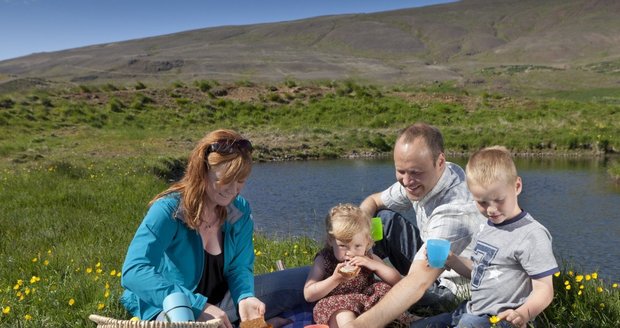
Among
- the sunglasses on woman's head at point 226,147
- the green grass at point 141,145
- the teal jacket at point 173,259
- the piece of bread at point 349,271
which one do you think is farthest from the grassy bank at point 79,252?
the sunglasses on woman's head at point 226,147

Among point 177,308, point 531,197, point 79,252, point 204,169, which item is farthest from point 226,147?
point 531,197

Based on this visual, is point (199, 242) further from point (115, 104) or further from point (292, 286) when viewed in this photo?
point (115, 104)

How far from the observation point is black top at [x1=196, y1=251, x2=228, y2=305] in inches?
147

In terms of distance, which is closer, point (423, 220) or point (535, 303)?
point (535, 303)

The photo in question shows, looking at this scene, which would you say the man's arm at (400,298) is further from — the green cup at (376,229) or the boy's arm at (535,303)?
the green cup at (376,229)

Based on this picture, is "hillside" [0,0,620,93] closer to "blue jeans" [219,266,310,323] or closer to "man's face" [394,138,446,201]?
"blue jeans" [219,266,310,323]

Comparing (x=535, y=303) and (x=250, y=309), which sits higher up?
(x=535, y=303)

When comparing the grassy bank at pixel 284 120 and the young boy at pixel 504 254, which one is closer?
the young boy at pixel 504 254

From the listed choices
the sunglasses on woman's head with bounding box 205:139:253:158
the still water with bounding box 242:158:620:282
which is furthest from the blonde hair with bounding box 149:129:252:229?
the still water with bounding box 242:158:620:282

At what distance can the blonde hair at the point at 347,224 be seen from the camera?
3.84m

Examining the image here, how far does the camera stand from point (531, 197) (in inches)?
469

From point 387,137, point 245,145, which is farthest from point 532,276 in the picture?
point 387,137

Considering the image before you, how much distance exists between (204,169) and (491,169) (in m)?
1.52

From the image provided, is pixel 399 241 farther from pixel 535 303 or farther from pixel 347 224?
pixel 535 303
